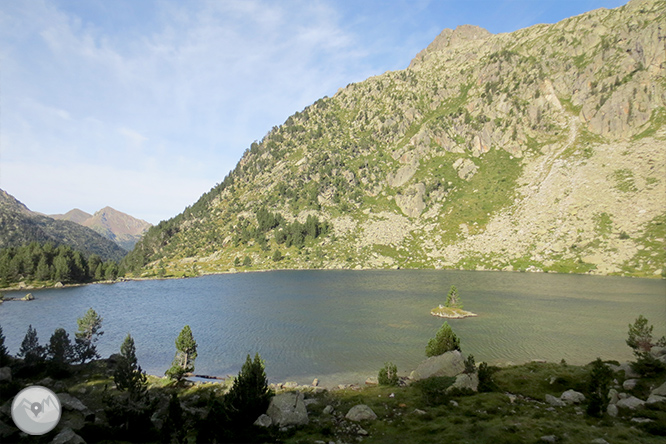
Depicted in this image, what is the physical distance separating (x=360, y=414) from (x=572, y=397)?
→ 690 inches

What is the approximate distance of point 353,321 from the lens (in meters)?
62.7

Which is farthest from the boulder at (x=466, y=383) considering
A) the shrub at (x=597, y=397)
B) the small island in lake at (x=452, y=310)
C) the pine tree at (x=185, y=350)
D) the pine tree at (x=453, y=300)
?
the pine tree at (x=453, y=300)

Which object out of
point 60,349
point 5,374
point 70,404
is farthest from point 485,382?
point 60,349

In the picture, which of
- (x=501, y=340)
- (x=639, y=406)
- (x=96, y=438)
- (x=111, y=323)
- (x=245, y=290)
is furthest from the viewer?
(x=245, y=290)

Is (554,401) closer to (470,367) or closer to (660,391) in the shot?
(470,367)

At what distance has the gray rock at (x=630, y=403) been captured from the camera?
841 inches

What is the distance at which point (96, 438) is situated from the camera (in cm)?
1909

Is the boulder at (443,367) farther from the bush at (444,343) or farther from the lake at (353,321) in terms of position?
the lake at (353,321)

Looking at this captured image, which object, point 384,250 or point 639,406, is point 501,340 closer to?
point 639,406

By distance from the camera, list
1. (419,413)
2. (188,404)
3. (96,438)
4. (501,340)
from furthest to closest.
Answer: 1. (501,340)
2. (188,404)
3. (419,413)
4. (96,438)

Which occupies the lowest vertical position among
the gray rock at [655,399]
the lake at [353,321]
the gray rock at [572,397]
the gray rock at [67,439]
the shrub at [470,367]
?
the lake at [353,321]

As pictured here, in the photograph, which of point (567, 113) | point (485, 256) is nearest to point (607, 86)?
point (567, 113)

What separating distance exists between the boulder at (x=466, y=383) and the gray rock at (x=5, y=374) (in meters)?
44.6

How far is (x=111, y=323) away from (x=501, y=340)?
77.7m
